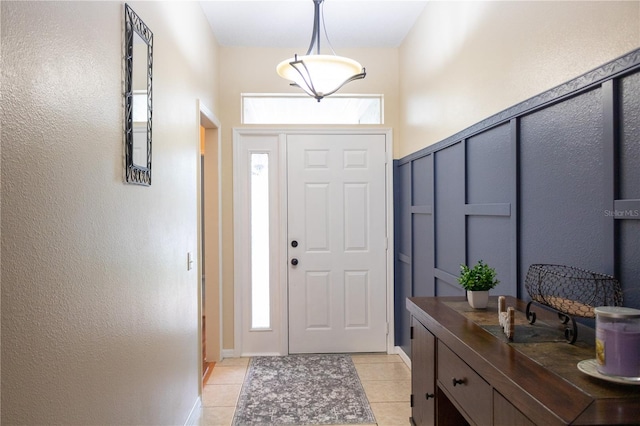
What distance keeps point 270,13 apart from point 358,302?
250 cm

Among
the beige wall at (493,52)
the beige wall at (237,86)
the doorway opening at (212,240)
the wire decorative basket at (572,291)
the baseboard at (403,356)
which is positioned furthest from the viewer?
the beige wall at (237,86)

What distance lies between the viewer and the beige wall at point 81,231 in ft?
3.24

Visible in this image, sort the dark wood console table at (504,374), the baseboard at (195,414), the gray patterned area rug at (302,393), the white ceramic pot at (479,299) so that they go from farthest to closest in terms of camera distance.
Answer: the gray patterned area rug at (302,393) < the baseboard at (195,414) < the white ceramic pot at (479,299) < the dark wood console table at (504,374)

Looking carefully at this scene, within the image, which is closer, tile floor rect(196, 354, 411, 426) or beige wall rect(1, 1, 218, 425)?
beige wall rect(1, 1, 218, 425)

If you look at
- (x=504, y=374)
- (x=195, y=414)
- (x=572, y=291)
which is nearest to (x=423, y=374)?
(x=572, y=291)

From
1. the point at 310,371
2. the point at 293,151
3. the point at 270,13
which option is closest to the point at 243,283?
the point at 310,371

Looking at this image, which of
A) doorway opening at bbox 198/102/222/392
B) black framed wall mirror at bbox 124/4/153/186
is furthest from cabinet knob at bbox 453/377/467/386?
doorway opening at bbox 198/102/222/392

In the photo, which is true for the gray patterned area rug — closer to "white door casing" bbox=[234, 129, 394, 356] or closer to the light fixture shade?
"white door casing" bbox=[234, 129, 394, 356]

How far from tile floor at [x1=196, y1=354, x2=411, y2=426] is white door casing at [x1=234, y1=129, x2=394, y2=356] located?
22cm

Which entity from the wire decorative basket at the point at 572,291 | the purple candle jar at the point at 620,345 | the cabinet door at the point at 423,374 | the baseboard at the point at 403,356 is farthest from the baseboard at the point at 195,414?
the purple candle jar at the point at 620,345

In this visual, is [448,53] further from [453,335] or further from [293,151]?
[453,335]

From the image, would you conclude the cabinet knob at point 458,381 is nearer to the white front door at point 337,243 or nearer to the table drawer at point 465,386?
the table drawer at point 465,386

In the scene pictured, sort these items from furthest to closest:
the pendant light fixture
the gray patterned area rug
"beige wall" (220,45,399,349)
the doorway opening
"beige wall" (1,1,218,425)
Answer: "beige wall" (220,45,399,349)
the doorway opening
the gray patterned area rug
the pendant light fixture
"beige wall" (1,1,218,425)

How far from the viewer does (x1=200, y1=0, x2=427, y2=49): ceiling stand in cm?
300
